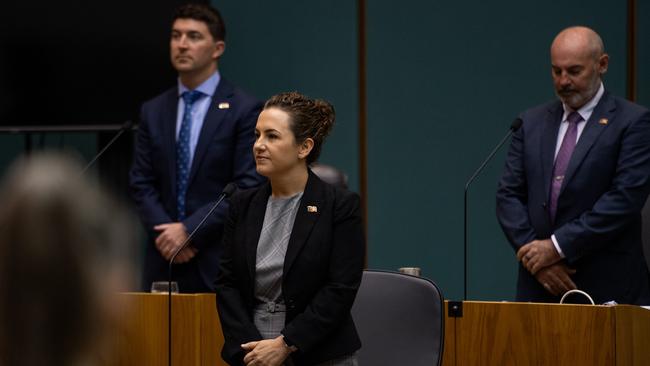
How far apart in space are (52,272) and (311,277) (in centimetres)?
184

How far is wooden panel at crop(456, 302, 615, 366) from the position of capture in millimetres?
3064

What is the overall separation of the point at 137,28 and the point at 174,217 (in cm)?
145

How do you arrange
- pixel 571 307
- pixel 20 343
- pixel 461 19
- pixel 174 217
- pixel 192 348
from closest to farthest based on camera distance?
1. pixel 20 343
2. pixel 571 307
3. pixel 192 348
4. pixel 174 217
5. pixel 461 19

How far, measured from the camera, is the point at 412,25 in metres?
5.52

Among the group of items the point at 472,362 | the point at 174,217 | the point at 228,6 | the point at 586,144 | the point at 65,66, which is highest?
the point at 228,6

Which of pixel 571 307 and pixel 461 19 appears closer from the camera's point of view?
pixel 571 307

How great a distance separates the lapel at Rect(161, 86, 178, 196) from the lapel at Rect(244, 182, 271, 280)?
4.07 ft

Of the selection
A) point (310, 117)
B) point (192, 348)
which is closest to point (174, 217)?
point (192, 348)

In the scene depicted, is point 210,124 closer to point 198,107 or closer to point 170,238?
point 198,107

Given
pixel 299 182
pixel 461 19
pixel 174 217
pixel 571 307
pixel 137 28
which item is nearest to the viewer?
pixel 299 182

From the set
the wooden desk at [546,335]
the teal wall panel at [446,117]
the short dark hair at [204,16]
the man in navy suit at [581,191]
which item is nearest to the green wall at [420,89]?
the teal wall panel at [446,117]

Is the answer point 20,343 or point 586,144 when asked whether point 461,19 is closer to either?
point 586,144

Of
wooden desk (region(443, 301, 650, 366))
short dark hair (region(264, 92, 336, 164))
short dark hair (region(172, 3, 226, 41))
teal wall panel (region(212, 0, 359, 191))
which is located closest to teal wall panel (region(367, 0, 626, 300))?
teal wall panel (region(212, 0, 359, 191))

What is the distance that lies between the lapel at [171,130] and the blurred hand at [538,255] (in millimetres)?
1347
